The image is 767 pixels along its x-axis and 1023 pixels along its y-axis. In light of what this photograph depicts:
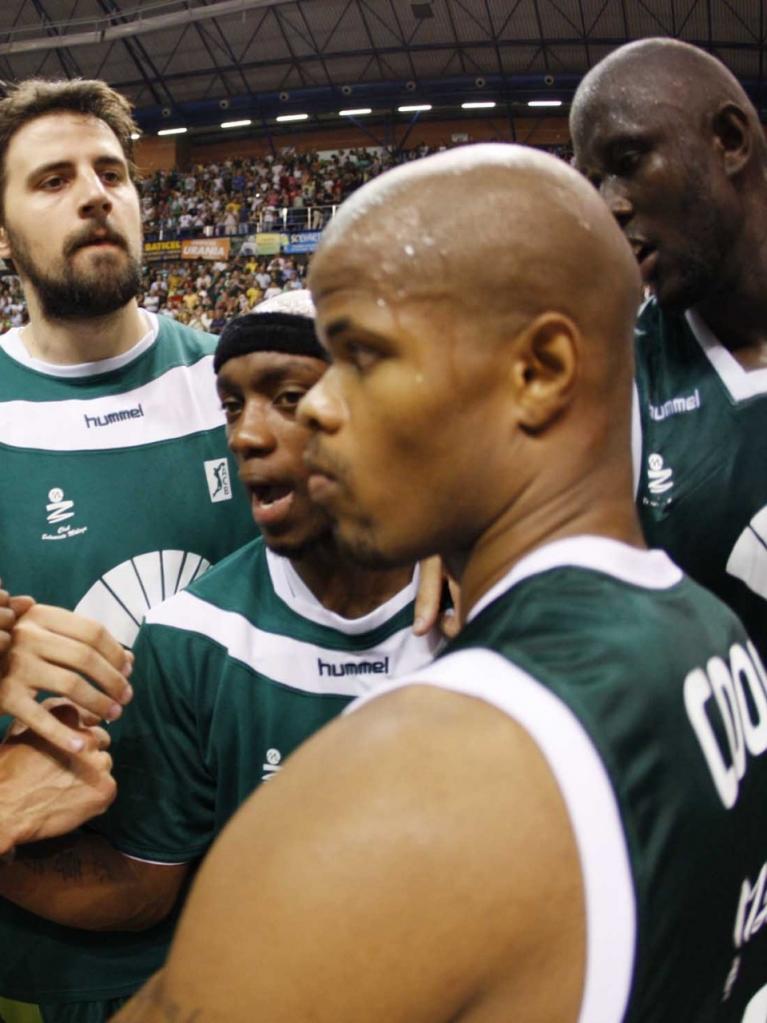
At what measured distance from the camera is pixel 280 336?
195 centimetres

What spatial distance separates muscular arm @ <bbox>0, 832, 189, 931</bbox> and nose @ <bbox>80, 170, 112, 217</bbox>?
5.25 ft

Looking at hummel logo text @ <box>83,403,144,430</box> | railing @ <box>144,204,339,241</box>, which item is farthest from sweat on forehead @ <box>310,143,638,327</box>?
railing @ <box>144,204,339,241</box>

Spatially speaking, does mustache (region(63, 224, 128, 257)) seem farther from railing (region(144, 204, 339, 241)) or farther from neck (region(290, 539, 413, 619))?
railing (region(144, 204, 339, 241))

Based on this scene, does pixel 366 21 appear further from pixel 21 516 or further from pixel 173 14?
pixel 21 516

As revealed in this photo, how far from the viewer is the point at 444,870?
785 mm

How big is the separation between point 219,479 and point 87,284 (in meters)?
0.62

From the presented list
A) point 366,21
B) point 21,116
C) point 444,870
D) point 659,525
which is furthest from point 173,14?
point 444,870

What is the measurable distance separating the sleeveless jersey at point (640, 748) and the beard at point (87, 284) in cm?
185

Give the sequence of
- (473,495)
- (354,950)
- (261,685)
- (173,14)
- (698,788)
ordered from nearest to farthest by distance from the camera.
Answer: (354,950) → (698,788) → (473,495) → (261,685) → (173,14)

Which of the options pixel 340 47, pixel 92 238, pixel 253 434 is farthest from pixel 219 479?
pixel 340 47

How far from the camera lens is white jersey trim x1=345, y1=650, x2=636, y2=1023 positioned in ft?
2.73

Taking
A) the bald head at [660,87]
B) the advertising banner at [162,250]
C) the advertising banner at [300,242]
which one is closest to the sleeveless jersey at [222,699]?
the bald head at [660,87]

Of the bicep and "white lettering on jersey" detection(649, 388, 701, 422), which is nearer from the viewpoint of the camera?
the bicep

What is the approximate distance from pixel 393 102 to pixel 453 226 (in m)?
23.1
